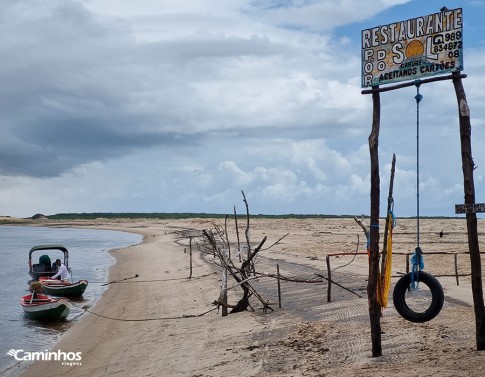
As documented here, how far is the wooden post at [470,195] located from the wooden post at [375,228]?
130 centimetres

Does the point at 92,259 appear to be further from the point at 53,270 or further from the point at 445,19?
the point at 445,19

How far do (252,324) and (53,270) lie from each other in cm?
1699

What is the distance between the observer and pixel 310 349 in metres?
11.0

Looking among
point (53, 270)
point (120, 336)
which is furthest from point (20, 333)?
point (53, 270)

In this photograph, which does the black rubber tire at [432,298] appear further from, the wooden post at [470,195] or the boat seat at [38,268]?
the boat seat at [38,268]

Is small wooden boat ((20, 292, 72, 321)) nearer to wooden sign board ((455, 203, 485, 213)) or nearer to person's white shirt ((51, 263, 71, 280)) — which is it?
person's white shirt ((51, 263, 71, 280))

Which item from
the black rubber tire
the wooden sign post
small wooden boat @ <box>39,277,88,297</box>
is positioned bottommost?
small wooden boat @ <box>39,277,88,297</box>

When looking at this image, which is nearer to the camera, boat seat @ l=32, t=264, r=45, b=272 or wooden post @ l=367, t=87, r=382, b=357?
wooden post @ l=367, t=87, r=382, b=357

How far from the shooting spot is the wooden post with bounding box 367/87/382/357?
9.80 metres

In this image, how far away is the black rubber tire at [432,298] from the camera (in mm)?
9516

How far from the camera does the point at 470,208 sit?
9.16 meters

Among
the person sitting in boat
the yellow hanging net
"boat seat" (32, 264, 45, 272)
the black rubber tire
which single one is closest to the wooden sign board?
the black rubber tire

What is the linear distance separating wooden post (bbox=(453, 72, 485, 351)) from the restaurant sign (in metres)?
0.38

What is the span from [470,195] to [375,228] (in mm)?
1557
